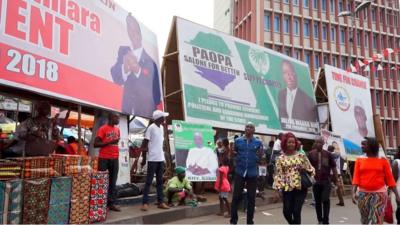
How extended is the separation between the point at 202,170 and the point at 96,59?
12.1 ft

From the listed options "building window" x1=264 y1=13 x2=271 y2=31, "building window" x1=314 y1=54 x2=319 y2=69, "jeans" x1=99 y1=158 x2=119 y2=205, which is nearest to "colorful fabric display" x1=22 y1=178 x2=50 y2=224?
"jeans" x1=99 y1=158 x2=119 y2=205

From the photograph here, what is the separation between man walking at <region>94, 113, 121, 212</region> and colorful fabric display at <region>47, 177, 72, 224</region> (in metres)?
1.16

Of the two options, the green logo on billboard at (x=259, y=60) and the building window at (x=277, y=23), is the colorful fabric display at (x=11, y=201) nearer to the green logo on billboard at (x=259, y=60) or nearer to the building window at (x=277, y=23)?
the green logo on billboard at (x=259, y=60)

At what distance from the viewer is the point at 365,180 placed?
547cm

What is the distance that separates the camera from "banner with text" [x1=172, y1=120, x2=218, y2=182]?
31.7 ft

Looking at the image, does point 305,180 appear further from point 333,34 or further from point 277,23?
point 333,34

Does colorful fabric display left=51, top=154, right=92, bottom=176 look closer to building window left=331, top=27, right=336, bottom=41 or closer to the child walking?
the child walking

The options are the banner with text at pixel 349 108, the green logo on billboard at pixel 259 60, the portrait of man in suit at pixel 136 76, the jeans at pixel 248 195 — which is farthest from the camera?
the banner with text at pixel 349 108

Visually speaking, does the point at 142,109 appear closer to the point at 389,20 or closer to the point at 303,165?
the point at 303,165

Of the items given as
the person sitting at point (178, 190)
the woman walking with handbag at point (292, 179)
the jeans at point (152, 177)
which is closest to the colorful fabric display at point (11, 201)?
the jeans at point (152, 177)

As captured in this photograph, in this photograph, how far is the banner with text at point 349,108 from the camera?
1575 cm

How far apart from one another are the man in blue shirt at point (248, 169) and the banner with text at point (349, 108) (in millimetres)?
9417

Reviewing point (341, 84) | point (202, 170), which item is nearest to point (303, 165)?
point (202, 170)

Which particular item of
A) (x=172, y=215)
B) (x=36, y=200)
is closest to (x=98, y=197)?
(x=36, y=200)
